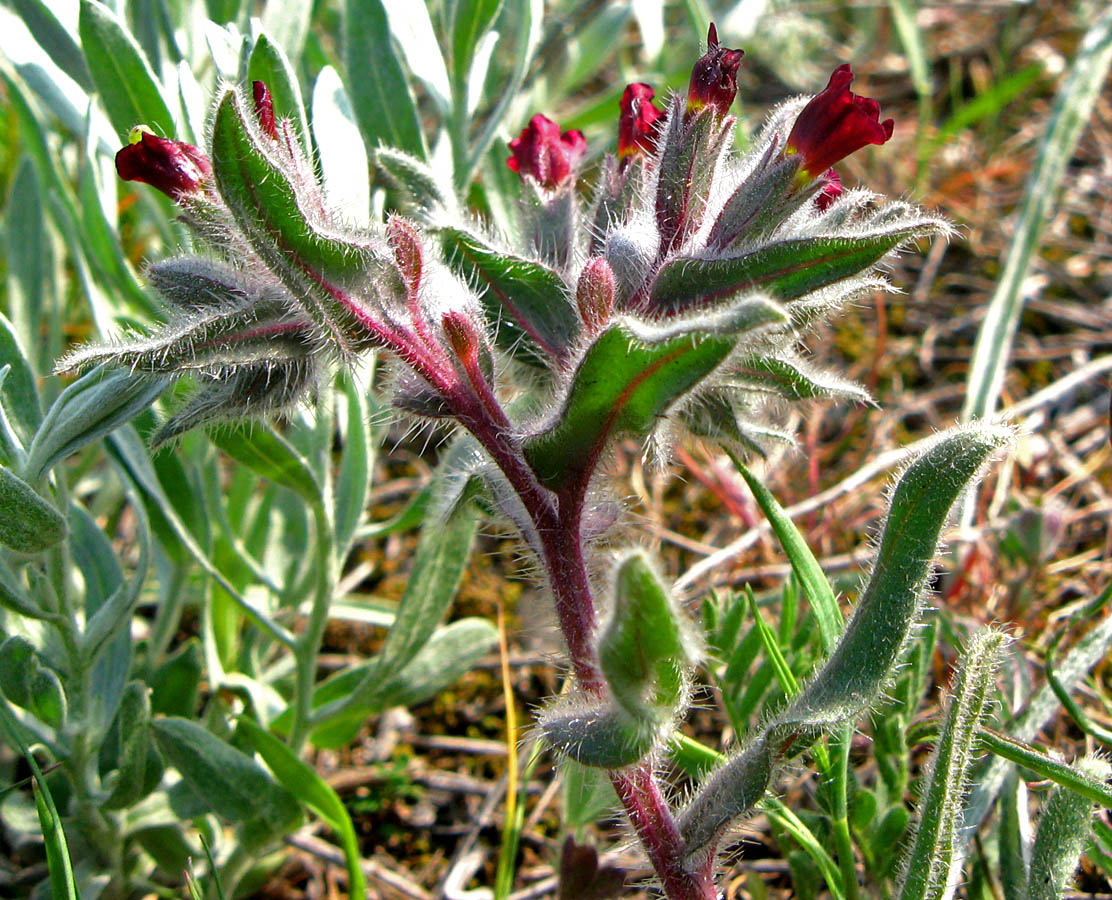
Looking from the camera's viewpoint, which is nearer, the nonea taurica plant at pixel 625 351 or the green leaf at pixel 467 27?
the nonea taurica plant at pixel 625 351

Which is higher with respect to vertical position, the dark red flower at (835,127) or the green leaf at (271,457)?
the dark red flower at (835,127)

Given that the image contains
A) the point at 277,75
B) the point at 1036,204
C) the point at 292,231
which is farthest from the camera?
the point at 1036,204

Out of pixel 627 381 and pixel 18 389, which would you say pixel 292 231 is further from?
pixel 18 389

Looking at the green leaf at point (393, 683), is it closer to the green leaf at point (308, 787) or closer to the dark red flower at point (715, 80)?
the green leaf at point (308, 787)

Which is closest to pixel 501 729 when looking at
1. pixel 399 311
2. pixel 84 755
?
pixel 84 755

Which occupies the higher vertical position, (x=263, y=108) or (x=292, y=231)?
(x=263, y=108)

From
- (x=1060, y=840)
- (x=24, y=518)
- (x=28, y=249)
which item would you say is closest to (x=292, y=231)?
(x=24, y=518)

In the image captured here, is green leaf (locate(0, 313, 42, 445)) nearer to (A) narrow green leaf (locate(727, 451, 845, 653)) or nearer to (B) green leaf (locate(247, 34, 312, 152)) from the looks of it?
(B) green leaf (locate(247, 34, 312, 152))

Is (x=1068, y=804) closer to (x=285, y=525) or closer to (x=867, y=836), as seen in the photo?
(x=867, y=836)

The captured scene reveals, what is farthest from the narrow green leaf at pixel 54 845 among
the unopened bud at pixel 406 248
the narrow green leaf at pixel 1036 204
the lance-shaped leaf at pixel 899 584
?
the narrow green leaf at pixel 1036 204
